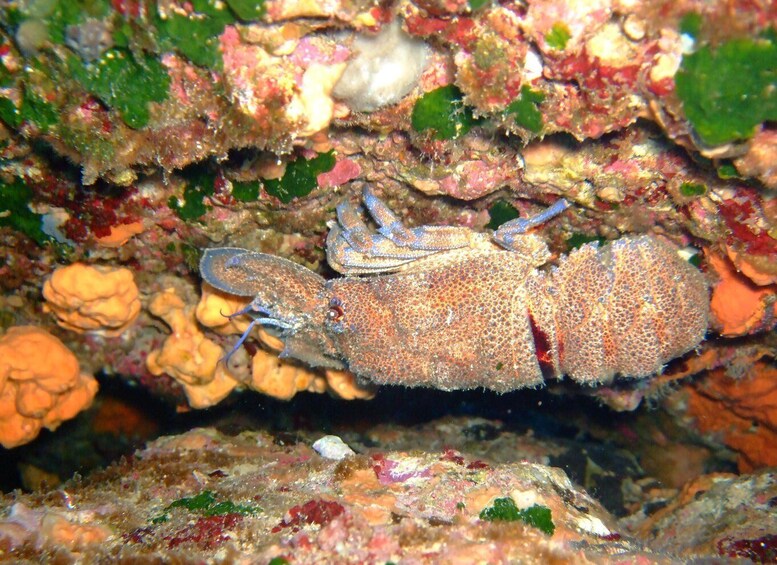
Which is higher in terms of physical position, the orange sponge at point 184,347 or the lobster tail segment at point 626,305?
the lobster tail segment at point 626,305

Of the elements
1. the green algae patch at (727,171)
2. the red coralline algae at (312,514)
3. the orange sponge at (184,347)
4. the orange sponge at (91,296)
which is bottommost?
the red coralline algae at (312,514)

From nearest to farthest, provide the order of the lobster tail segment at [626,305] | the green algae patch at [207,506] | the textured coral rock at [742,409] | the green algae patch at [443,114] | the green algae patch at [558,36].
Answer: the green algae patch at [558,36] < the green algae patch at [443,114] < the green algae patch at [207,506] < the lobster tail segment at [626,305] < the textured coral rock at [742,409]

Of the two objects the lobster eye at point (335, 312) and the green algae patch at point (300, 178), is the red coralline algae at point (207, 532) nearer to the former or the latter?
the lobster eye at point (335, 312)

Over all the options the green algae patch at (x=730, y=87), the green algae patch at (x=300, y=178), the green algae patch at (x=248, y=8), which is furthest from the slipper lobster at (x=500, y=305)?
the green algae patch at (x=248, y=8)

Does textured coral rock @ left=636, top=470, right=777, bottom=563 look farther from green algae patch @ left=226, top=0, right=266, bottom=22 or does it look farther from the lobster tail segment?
green algae patch @ left=226, top=0, right=266, bottom=22

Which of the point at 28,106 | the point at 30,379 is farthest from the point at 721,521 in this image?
the point at 30,379

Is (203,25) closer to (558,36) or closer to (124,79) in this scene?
(124,79)

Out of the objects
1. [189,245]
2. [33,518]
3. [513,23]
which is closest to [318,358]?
[189,245]
